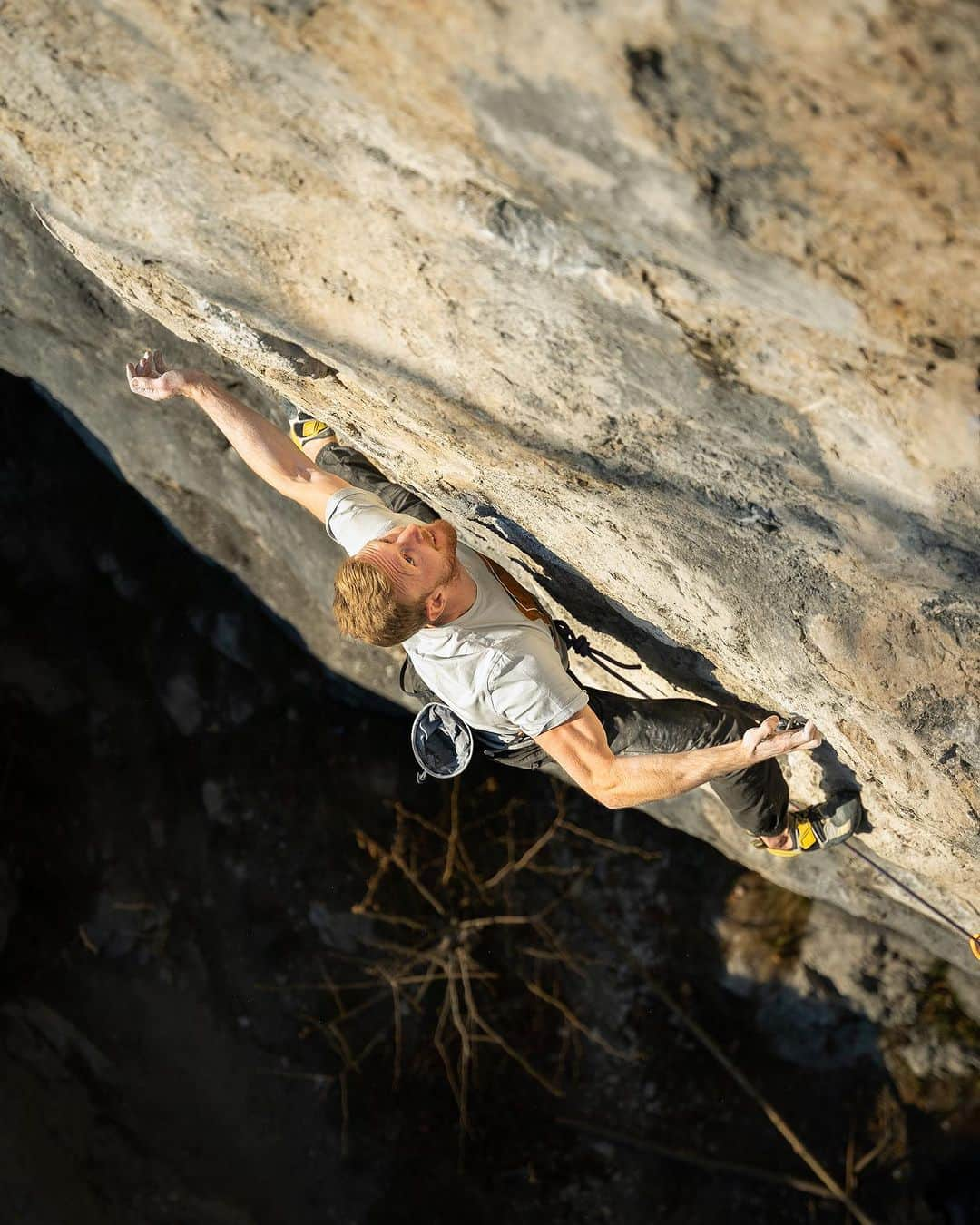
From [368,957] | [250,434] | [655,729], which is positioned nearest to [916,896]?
[655,729]

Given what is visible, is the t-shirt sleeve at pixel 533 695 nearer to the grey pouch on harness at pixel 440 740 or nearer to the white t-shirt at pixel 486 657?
the white t-shirt at pixel 486 657

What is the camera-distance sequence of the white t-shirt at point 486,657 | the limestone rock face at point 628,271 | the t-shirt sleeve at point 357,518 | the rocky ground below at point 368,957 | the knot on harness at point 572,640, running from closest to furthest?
1. the limestone rock face at point 628,271
2. the white t-shirt at point 486,657
3. the t-shirt sleeve at point 357,518
4. the knot on harness at point 572,640
5. the rocky ground below at point 368,957

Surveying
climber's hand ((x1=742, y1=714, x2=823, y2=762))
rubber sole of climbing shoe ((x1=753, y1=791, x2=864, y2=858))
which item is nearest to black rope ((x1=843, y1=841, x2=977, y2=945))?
rubber sole of climbing shoe ((x1=753, y1=791, x2=864, y2=858))

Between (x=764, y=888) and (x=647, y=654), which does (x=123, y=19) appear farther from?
(x=764, y=888)

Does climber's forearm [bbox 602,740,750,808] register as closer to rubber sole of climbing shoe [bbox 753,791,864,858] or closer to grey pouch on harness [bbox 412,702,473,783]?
grey pouch on harness [bbox 412,702,473,783]

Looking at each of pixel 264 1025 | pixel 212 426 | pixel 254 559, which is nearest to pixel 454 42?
pixel 212 426

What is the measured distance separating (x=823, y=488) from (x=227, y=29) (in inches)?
46.3

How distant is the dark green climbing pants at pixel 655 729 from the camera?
2.72 meters

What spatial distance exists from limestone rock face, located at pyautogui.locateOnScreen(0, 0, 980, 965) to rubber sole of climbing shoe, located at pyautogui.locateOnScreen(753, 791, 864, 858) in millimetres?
143

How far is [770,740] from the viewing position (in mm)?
2301

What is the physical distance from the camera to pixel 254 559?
13.7 feet

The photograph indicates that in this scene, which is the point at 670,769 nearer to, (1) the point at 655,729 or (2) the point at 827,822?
(1) the point at 655,729

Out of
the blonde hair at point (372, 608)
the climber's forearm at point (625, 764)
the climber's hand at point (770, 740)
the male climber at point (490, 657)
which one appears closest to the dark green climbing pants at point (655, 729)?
the male climber at point (490, 657)

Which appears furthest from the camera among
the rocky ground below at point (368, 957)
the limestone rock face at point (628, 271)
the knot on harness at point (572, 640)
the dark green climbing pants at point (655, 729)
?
the rocky ground below at point (368, 957)
